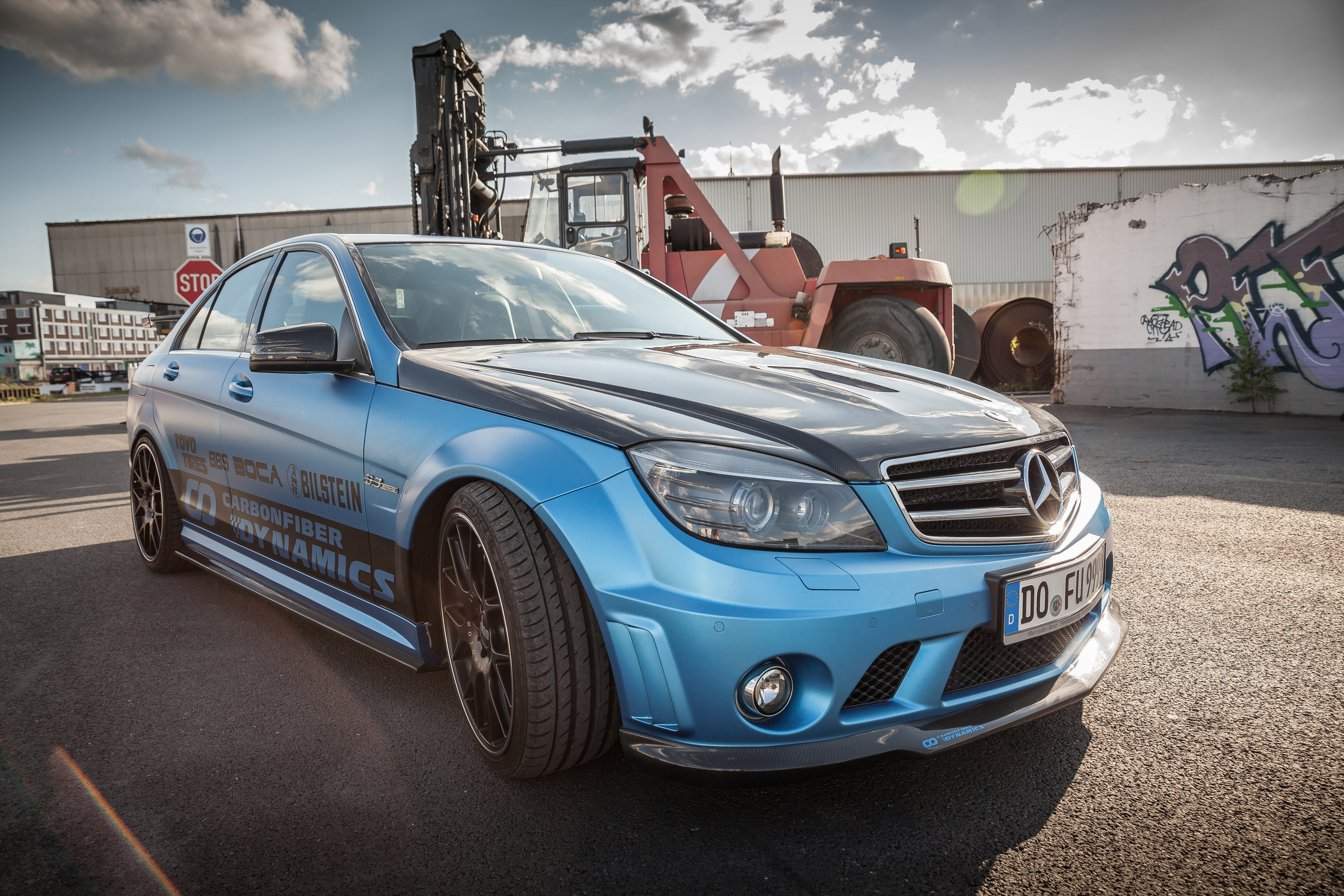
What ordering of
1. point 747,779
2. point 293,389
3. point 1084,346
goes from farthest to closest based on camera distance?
point 1084,346
point 293,389
point 747,779

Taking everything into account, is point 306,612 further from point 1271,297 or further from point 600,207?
point 1271,297

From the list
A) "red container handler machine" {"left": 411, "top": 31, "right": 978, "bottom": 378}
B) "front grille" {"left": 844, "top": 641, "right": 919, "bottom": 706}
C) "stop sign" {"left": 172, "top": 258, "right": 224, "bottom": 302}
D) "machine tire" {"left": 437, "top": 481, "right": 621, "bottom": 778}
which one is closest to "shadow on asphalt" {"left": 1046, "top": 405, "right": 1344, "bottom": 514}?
"red container handler machine" {"left": 411, "top": 31, "right": 978, "bottom": 378}

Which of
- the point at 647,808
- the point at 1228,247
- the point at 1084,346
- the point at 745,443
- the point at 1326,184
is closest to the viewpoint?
the point at 745,443

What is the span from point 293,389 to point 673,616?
1.75m

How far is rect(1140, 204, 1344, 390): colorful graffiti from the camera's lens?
397 inches

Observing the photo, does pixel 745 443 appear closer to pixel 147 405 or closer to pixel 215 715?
pixel 215 715

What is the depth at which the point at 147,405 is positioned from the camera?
394cm

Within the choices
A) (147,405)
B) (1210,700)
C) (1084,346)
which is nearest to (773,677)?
(1210,700)

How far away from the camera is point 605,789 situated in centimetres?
197

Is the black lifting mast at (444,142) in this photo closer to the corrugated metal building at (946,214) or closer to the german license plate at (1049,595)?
the german license plate at (1049,595)

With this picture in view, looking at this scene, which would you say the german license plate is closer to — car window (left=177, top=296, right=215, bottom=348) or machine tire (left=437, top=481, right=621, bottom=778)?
machine tire (left=437, top=481, right=621, bottom=778)

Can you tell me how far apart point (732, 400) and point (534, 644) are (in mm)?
720

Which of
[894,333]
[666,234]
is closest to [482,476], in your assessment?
[894,333]

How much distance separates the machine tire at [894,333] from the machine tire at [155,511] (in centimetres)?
641
